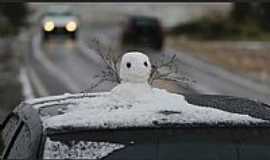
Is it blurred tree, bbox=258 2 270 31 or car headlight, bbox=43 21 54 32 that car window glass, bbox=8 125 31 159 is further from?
blurred tree, bbox=258 2 270 31

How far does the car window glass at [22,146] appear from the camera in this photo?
444 centimetres

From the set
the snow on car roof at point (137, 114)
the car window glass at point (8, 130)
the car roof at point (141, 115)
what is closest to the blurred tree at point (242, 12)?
the car window glass at point (8, 130)

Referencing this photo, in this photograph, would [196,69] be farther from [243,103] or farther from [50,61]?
[243,103]

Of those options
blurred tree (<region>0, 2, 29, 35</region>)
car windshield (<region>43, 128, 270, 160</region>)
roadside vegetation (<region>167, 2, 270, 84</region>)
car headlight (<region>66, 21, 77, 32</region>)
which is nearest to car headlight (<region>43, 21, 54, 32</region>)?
car headlight (<region>66, 21, 77, 32</region>)

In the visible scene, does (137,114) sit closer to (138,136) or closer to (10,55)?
(138,136)

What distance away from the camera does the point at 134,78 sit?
16.0 feet

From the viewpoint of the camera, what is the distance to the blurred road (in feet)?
82.8

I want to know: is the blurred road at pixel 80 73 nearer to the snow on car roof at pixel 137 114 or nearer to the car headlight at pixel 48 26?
the car headlight at pixel 48 26

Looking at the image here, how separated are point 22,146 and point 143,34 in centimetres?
4073

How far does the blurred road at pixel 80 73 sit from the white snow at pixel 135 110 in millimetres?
13877

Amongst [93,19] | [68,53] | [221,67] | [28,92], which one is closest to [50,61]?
[68,53]

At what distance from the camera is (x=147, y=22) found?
45.7 meters

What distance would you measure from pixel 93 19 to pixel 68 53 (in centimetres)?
3417

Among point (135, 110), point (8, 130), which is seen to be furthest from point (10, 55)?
point (135, 110)
